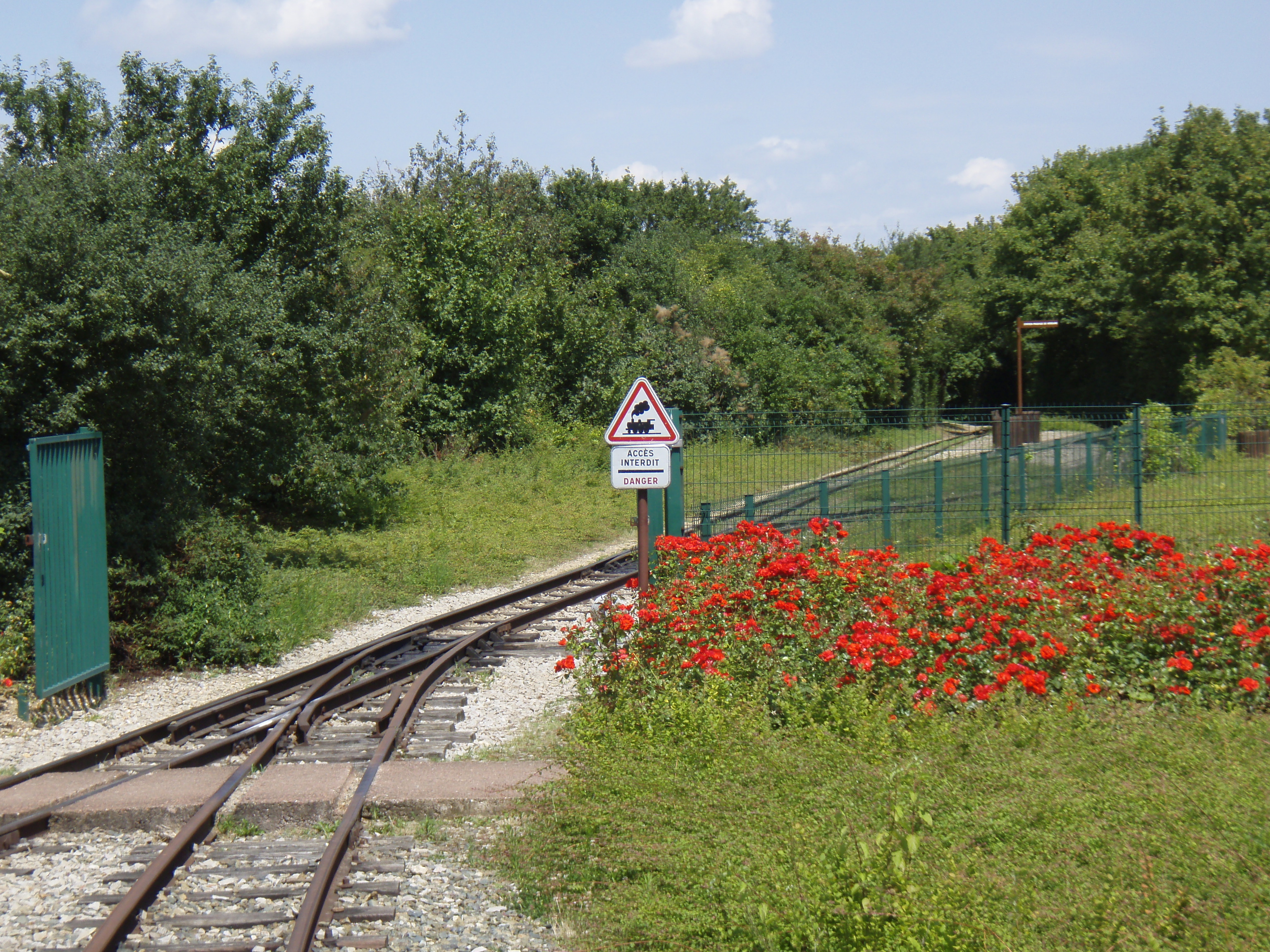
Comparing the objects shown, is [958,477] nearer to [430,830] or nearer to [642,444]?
[642,444]

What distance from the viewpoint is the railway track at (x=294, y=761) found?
4586 mm

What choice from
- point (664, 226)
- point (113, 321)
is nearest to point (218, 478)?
point (113, 321)

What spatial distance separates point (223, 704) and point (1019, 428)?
11366 mm

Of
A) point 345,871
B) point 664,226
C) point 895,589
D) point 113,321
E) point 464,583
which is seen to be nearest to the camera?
point 345,871

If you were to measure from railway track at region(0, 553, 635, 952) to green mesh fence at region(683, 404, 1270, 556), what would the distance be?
107 inches

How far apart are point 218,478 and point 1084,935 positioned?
13.9 metres

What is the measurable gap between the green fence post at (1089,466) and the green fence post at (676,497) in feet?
20.2

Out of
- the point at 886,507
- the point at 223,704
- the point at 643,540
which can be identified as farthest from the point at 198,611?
the point at 886,507

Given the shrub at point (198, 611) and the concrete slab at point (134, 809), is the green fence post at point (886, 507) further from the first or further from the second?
the concrete slab at point (134, 809)

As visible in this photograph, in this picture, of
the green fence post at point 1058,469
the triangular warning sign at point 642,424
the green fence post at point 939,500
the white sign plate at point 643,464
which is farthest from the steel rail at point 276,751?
the green fence post at point 1058,469

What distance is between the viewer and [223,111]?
564 inches

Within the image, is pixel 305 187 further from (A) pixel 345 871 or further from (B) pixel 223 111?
(A) pixel 345 871

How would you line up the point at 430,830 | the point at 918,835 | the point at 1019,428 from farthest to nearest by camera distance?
the point at 1019,428
the point at 430,830
the point at 918,835

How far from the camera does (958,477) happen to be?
1328cm
